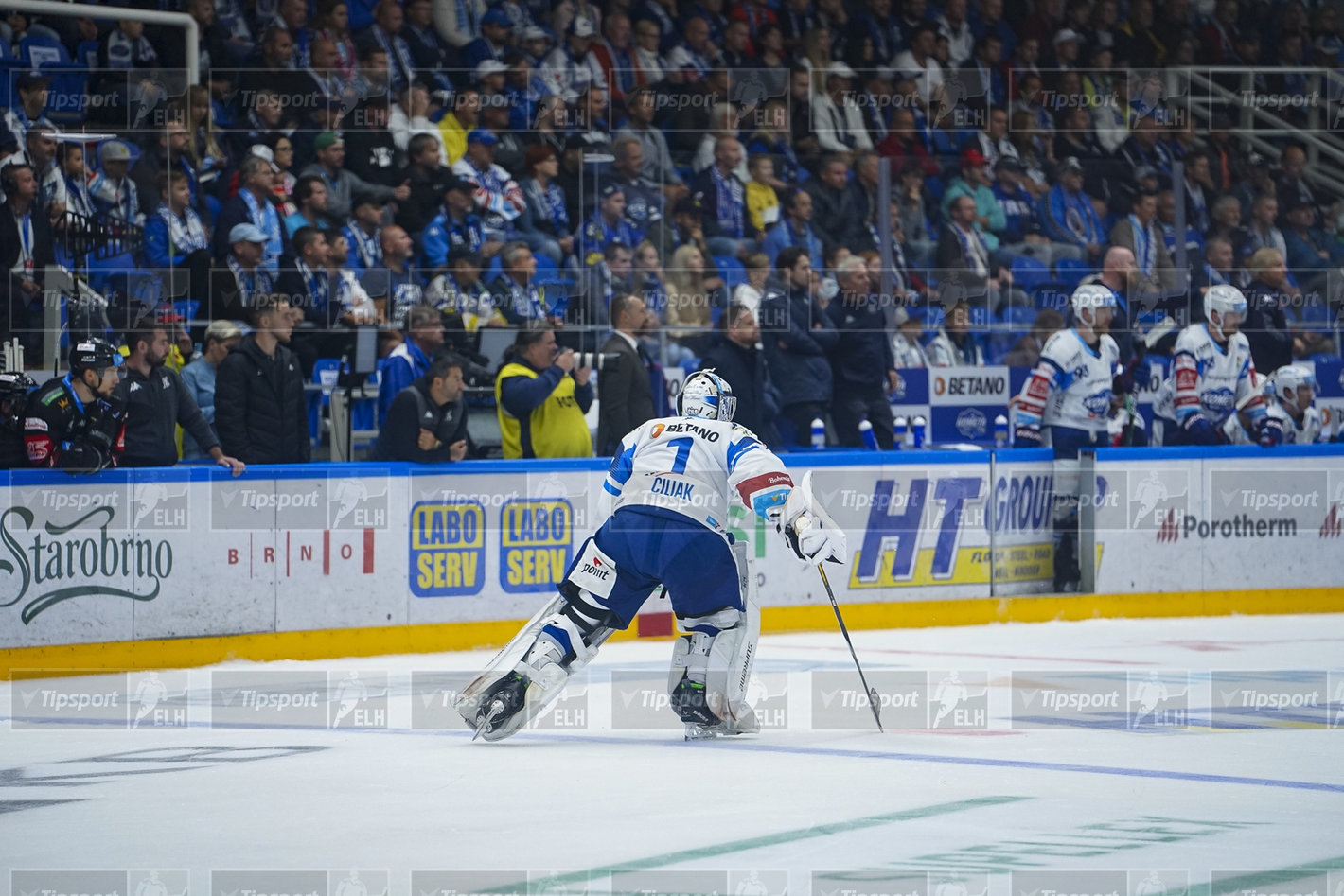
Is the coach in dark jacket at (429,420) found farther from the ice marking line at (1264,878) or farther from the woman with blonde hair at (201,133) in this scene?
the ice marking line at (1264,878)

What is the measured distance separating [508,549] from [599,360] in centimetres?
149

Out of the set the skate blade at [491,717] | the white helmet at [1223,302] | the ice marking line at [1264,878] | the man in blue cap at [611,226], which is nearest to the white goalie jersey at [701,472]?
the skate blade at [491,717]

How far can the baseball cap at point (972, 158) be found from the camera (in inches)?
636

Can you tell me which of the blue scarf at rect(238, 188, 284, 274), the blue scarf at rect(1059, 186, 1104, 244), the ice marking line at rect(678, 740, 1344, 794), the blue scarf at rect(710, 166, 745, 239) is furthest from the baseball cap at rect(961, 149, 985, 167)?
the ice marking line at rect(678, 740, 1344, 794)

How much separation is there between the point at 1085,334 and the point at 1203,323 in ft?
4.30

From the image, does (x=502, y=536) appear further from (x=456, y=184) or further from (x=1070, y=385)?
(x=1070, y=385)

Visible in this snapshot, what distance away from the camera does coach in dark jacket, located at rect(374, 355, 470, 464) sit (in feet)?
37.6

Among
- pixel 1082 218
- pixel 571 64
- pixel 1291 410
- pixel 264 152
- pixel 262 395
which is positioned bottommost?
pixel 262 395

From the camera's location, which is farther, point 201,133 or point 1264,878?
point 201,133

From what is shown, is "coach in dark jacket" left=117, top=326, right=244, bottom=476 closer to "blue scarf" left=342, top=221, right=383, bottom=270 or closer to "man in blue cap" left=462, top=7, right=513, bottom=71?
"blue scarf" left=342, top=221, right=383, bottom=270

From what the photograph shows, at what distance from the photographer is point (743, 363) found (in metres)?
12.8

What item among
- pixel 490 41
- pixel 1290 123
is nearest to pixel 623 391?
pixel 490 41

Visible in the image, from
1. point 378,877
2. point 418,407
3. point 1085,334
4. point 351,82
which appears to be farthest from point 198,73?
point 378,877

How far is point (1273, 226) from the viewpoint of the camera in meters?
16.7
